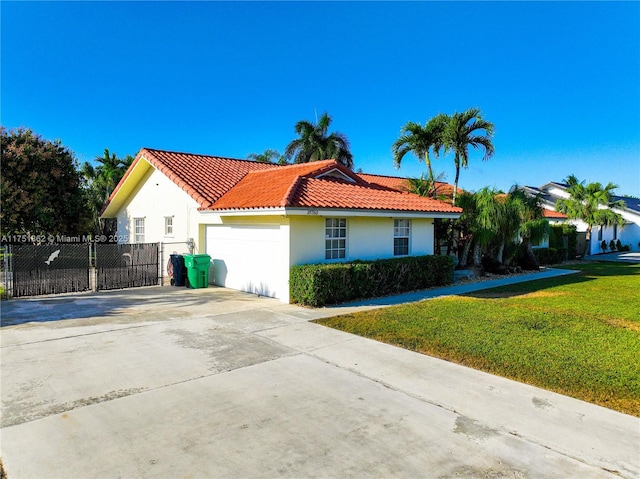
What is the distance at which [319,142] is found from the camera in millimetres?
33281

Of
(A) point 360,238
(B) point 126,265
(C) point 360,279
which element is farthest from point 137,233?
(C) point 360,279

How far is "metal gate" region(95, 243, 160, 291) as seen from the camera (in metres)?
13.4

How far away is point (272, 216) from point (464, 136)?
11.1 meters

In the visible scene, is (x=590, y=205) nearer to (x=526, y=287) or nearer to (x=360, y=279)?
(x=526, y=287)

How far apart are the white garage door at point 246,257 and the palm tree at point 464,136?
987 cm

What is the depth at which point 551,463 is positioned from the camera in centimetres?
369

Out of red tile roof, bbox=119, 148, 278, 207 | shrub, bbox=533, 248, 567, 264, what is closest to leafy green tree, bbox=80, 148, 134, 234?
red tile roof, bbox=119, 148, 278, 207

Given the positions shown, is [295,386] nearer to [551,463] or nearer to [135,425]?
[135,425]

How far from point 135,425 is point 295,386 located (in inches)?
78.7

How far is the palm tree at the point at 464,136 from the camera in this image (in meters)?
18.1

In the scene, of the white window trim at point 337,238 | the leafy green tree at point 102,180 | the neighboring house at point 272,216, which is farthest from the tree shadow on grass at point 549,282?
the leafy green tree at point 102,180

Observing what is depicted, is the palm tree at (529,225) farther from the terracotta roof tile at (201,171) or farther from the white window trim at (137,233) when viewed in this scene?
the white window trim at (137,233)

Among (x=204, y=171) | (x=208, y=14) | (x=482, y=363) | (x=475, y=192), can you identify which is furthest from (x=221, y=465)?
(x=475, y=192)

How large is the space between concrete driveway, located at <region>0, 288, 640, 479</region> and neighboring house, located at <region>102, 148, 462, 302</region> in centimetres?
439
